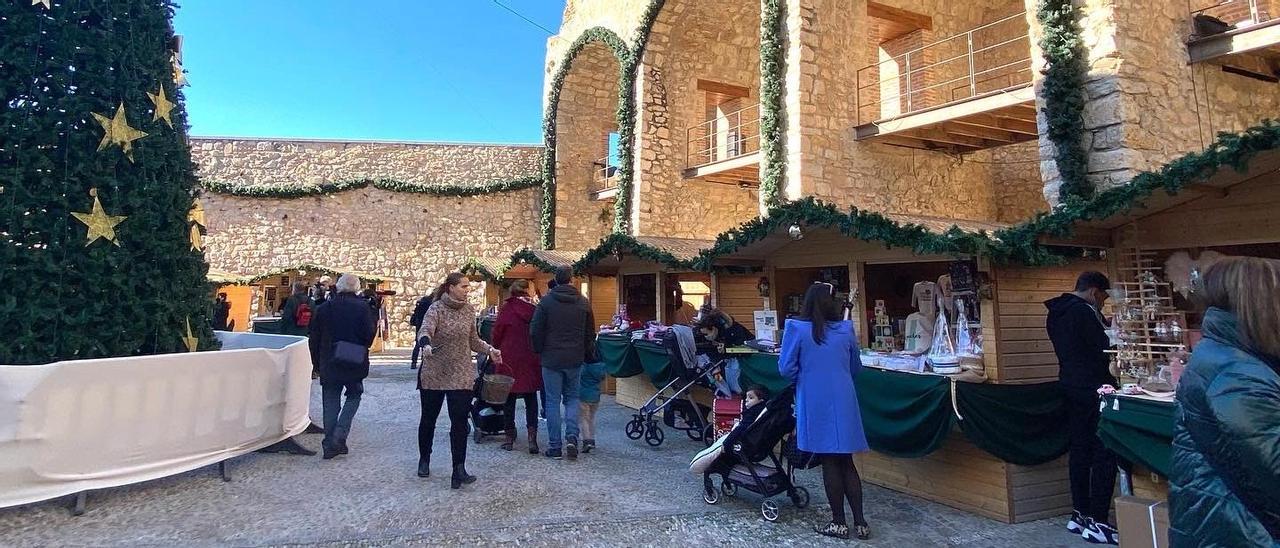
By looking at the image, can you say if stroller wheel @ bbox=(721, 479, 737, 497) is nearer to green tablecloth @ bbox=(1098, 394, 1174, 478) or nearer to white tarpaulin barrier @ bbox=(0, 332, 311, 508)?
green tablecloth @ bbox=(1098, 394, 1174, 478)

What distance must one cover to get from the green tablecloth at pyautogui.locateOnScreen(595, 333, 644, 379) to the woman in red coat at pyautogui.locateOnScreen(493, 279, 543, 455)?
177 cm

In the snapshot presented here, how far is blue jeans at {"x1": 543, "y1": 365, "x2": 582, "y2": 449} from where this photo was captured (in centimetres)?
529

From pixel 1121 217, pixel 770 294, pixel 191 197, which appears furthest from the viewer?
pixel 770 294

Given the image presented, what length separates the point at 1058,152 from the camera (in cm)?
685

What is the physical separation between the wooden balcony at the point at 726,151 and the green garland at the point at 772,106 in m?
1.45

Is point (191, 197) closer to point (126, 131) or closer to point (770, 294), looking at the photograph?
point (126, 131)

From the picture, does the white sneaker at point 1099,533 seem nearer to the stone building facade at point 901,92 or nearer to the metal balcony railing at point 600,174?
the stone building facade at point 901,92

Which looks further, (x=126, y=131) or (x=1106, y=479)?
(x=126, y=131)

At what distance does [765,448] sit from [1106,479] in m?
1.96

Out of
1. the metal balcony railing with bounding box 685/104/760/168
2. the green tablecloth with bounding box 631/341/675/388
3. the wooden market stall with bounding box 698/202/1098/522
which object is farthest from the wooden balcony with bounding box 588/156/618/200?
the wooden market stall with bounding box 698/202/1098/522

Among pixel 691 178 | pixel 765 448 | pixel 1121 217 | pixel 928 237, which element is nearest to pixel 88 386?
pixel 765 448

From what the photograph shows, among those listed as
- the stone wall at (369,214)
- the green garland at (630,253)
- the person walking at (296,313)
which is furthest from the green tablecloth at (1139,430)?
the stone wall at (369,214)

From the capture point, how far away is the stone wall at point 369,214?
17312 millimetres

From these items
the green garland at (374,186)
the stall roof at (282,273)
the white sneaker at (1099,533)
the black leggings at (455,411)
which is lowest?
the white sneaker at (1099,533)
